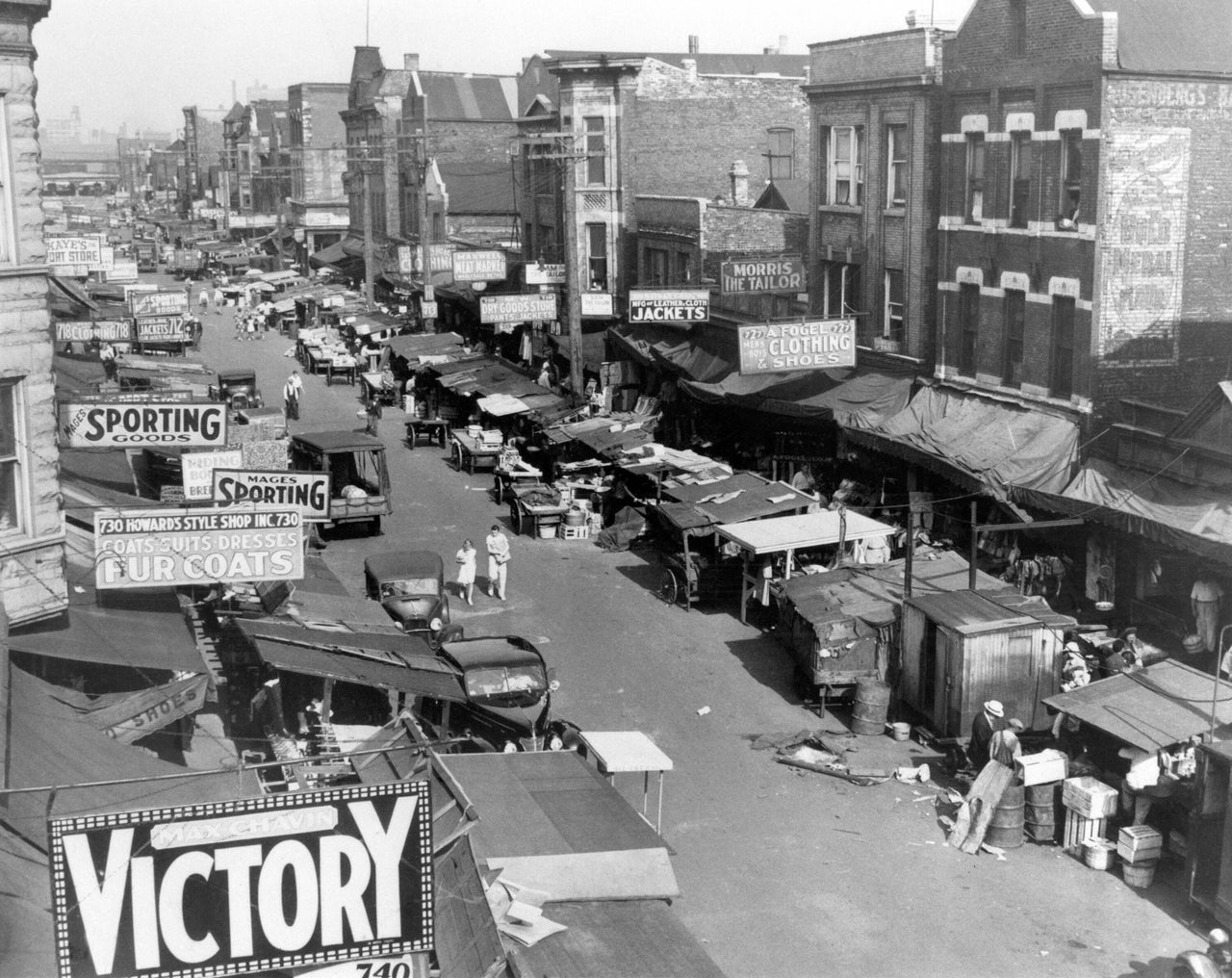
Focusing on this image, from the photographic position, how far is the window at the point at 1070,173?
1113 inches

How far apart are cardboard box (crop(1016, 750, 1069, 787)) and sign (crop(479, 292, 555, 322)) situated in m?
29.3

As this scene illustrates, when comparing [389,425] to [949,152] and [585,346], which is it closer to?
[585,346]

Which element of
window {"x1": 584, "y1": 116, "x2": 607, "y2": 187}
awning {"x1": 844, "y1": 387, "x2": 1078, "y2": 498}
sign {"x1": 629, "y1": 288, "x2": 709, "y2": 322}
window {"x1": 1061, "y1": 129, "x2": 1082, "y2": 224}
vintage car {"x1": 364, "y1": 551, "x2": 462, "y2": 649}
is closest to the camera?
vintage car {"x1": 364, "y1": 551, "x2": 462, "y2": 649}

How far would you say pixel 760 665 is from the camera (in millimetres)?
25391

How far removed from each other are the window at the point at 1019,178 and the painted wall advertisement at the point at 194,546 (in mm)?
18048

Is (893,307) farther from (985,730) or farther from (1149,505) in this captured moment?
(985,730)

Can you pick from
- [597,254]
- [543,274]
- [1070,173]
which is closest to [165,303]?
[543,274]

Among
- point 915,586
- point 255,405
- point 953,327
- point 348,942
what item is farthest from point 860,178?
point 348,942

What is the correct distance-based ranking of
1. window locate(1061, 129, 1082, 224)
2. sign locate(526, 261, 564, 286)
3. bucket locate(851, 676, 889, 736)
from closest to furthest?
bucket locate(851, 676, 889, 736) < window locate(1061, 129, 1082, 224) < sign locate(526, 261, 564, 286)

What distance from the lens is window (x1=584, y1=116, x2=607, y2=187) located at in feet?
178

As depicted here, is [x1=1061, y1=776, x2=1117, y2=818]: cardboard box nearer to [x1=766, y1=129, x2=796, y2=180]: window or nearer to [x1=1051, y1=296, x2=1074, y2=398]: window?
[x1=1051, y1=296, x2=1074, y2=398]: window

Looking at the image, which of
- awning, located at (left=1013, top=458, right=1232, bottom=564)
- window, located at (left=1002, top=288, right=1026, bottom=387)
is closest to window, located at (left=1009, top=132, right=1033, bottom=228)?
window, located at (left=1002, top=288, right=1026, bottom=387)

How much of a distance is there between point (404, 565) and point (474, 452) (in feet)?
46.9

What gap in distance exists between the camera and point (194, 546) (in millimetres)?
18547
